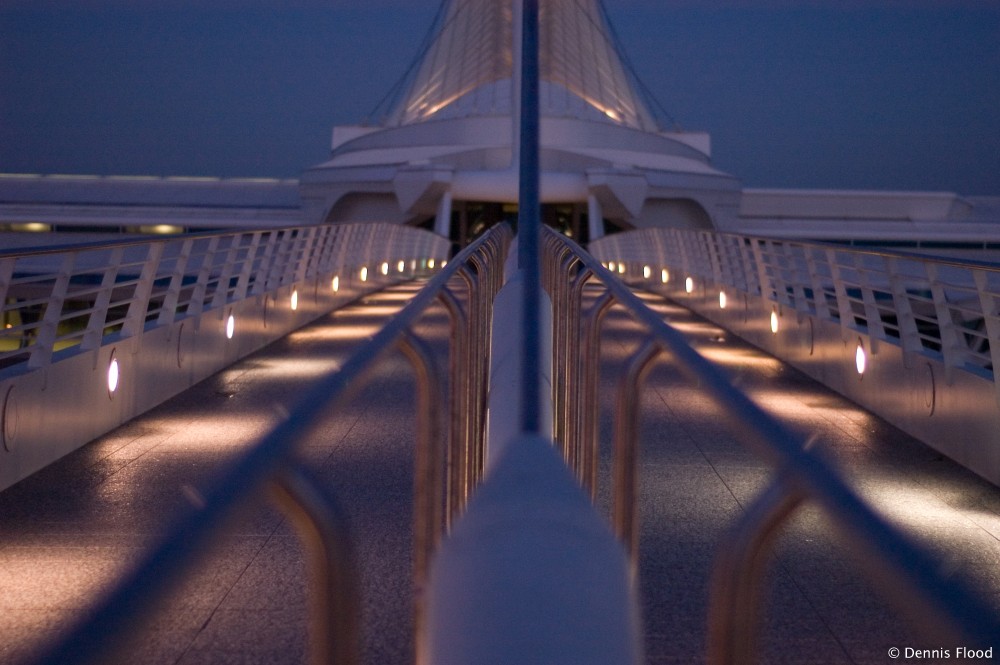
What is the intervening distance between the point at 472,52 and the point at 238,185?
14.2 m

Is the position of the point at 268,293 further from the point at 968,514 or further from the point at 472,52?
the point at 472,52

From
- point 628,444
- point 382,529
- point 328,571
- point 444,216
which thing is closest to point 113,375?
point 382,529

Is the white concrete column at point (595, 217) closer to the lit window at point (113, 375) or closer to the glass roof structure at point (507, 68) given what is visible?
the glass roof structure at point (507, 68)

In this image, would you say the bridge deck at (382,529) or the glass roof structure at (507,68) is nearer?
the bridge deck at (382,529)

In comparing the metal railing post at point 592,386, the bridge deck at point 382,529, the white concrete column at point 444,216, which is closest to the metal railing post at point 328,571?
the bridge deck at point 382,529

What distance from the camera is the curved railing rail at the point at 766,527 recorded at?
0.70 meters

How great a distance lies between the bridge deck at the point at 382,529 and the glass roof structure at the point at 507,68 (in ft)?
154

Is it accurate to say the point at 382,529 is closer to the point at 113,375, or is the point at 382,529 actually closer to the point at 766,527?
the point at 113,375

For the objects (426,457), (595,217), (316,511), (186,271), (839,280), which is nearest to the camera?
(316,511)

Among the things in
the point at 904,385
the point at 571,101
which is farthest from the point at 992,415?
the point at 571,101

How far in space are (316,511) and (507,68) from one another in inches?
2172

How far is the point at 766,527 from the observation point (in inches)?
48.0

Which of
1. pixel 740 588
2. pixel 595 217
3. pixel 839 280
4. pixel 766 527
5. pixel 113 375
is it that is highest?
pixel 766 527

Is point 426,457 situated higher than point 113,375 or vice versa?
point 426,457
